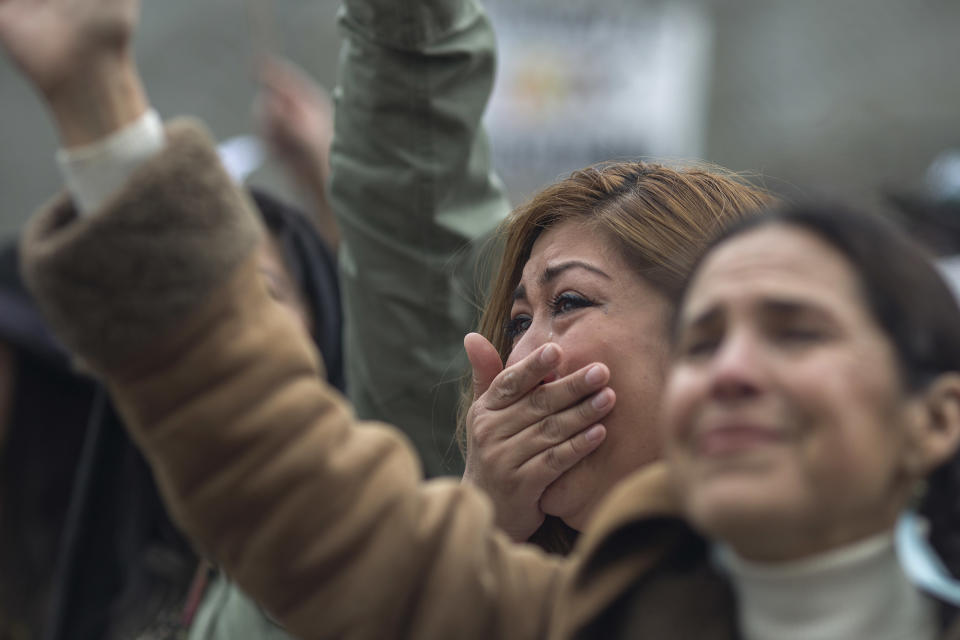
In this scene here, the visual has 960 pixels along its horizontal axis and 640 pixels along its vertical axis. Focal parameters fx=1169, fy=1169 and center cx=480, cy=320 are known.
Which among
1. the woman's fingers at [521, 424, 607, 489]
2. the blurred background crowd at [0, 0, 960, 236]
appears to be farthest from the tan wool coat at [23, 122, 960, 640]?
the blurred background crowd at [0, 0, 960, 236]

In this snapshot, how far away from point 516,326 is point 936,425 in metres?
0.90

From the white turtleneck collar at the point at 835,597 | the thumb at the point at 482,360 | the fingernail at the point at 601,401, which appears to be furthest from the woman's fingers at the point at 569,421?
the white turtleneck collar at the point at 835,597

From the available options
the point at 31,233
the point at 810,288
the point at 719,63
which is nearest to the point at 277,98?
the point at 31,233

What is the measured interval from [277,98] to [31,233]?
305 centimetres

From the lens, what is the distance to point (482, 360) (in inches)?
69.3

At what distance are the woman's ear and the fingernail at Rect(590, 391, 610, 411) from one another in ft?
1.92

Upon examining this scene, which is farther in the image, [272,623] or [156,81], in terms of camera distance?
[156,81]

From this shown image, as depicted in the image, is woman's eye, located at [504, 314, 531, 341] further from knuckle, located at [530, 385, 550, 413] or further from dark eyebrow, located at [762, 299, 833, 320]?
dark eyebrow, located at [762, 299, 833, 320]

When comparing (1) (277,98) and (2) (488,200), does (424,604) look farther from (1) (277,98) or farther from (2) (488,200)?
(1) (277,98)

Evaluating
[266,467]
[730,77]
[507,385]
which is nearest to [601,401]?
[507,385]

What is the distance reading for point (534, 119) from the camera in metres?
6.65

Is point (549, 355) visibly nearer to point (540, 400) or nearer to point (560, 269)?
point (540, 400)

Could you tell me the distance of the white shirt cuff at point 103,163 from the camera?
3.75ft

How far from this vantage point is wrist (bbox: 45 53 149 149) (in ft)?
3.74
